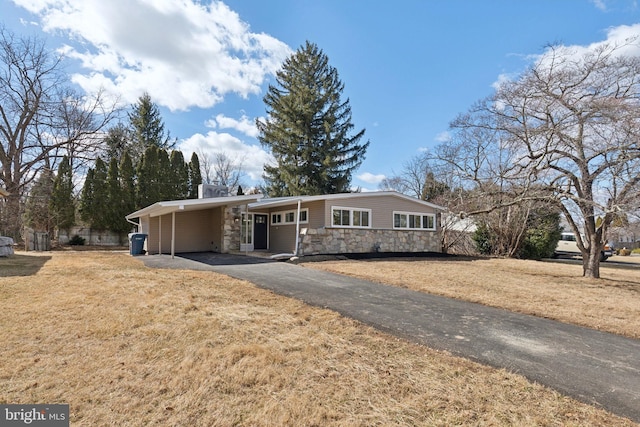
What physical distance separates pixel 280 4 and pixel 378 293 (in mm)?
11022

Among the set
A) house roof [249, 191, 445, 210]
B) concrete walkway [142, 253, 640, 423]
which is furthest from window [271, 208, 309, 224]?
concrete walkway [142, 253, 640, 423]

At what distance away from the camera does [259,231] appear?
16281mm

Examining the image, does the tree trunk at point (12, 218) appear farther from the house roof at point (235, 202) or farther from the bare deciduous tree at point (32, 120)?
the house roof at point (235, 202)

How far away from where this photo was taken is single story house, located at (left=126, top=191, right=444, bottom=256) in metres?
13.6

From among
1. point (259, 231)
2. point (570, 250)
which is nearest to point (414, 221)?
point (259, 231)

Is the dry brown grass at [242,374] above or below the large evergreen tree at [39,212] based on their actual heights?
below

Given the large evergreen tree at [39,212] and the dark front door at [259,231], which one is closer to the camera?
the dark front door at [259,231]

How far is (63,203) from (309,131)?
16411mm

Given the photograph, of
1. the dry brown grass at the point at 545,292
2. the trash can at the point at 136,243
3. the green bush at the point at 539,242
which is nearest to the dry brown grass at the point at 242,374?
the dry brown grass at the point at 545,292

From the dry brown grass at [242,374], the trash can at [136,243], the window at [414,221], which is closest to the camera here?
the dry brown grass at [242,374]

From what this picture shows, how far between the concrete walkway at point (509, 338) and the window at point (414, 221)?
911 cm

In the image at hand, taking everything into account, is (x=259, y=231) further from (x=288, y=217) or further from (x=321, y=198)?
(x=321, y=198)

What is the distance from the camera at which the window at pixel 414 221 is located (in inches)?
621

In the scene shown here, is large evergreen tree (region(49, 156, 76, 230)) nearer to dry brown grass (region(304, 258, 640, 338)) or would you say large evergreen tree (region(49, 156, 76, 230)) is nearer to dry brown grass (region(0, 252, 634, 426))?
dry brown grass (region(304, 258, 640, 338))
